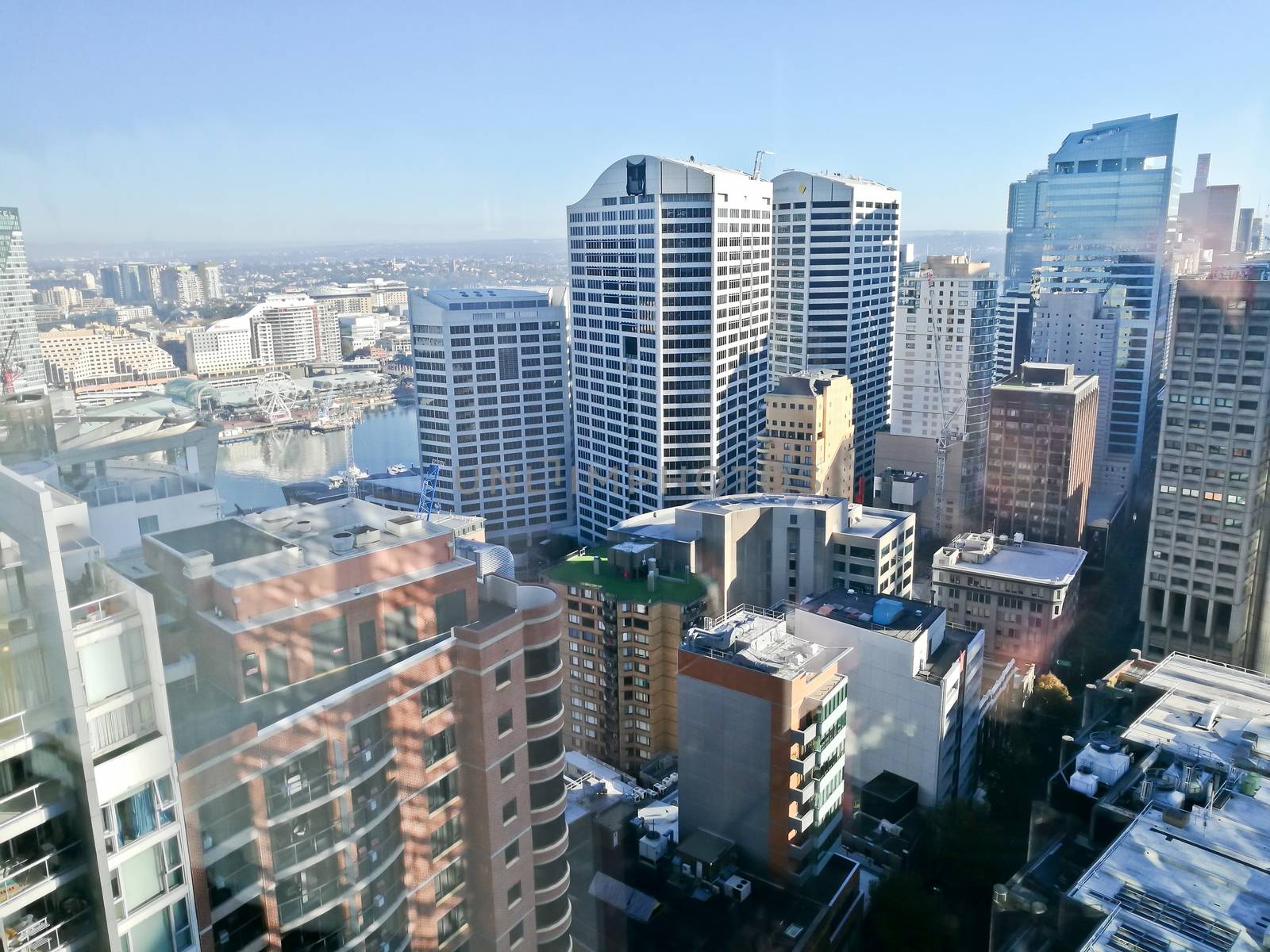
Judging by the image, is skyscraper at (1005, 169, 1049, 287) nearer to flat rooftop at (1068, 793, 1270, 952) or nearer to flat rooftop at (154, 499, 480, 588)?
Answer: flat rooftop at (1068, 793, 1270, 952)

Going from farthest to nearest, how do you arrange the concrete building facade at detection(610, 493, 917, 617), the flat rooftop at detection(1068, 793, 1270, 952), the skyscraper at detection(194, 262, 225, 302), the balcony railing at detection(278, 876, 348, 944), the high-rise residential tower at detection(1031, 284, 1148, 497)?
the high-rise residential tower at detection(1031, 284, 1148, 497)
the concrete building facade at detection(610, 493, 917, 617)
the flat rooftop at detection(1068, 793, 1270, 952)
the skyscraper at detection(194, 262, 225, 302)
the balcony railing at detection(278, 876, 348, 944)

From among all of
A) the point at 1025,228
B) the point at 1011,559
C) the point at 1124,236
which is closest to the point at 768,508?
the point at 1011,559

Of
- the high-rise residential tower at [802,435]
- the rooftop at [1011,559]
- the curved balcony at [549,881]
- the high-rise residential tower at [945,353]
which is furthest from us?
the high-rise residential tower at [945,353]

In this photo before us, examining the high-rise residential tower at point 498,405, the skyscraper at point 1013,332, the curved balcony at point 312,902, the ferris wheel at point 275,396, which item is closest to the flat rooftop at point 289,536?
the curved balcony at point 312,902

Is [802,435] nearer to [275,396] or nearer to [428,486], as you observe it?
[428,486]

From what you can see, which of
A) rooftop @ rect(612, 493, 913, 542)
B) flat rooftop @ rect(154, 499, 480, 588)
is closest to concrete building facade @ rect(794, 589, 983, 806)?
rooftop @ rect(612, 493, 913, 542)

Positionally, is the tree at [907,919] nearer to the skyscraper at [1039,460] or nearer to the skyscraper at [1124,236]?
the skyscraper at [1039,460]
